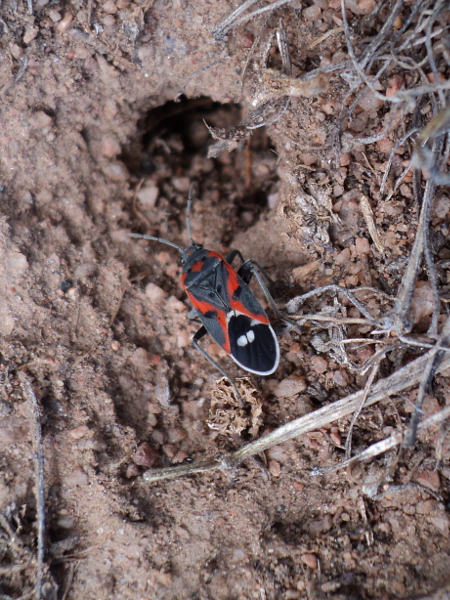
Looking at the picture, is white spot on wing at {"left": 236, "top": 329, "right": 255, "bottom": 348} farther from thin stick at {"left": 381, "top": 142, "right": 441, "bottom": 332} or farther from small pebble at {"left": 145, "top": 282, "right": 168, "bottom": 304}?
thin stick at {"left": 381, "top": 142, "right": 441, "bottom": 332}

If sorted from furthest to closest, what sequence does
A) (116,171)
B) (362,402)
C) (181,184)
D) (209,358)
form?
(181,184), (116,171), (209,358), (362,402)

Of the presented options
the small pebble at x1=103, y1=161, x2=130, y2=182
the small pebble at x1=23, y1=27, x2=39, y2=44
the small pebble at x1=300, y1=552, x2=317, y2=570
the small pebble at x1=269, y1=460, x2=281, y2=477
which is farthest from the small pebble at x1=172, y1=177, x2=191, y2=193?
the small pebble at x1=300, y1=552, x2=317, y2=570

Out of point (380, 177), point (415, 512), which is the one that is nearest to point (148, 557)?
point (415, 512)

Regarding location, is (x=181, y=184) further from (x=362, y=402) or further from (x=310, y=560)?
(x=310, y=560)

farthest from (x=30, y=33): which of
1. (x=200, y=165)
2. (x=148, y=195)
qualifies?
(x=200, y=165)

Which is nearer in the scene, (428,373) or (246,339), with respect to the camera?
(428,373)

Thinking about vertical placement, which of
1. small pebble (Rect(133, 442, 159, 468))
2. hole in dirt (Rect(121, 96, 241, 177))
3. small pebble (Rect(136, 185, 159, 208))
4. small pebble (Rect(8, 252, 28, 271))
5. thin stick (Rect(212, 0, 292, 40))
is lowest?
small pebble (Rect(133, 442, 159, 468))

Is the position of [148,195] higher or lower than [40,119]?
lower
